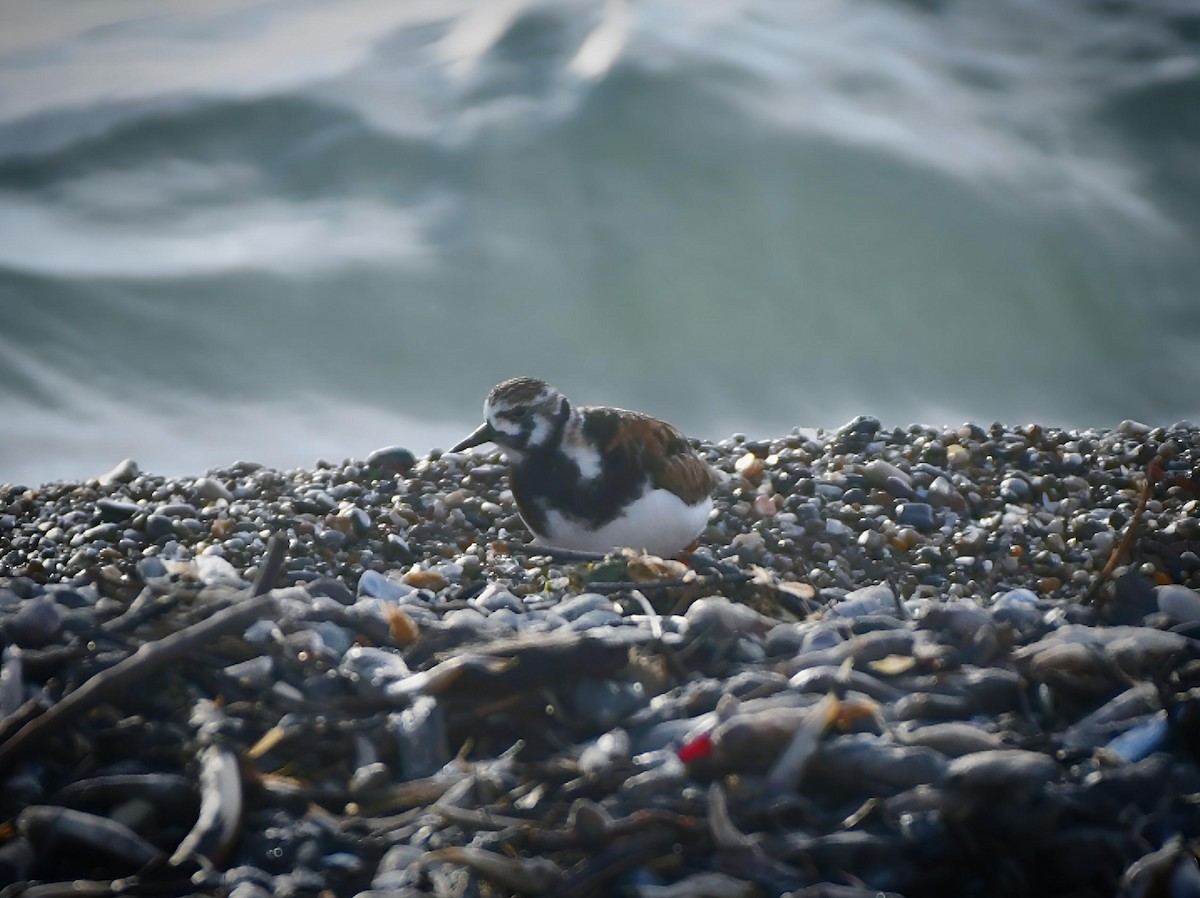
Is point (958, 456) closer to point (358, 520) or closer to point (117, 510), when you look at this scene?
point (358, 520)

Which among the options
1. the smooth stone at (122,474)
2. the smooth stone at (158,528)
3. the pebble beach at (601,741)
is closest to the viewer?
the pebble beach at (601,741)

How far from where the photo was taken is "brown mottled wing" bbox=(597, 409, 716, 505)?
407 cm

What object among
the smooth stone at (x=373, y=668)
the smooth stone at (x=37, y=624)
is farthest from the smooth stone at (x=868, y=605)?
the smooth stone at (x=37, y=624)

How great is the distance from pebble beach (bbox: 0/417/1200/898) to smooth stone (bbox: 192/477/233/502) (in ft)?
8.19

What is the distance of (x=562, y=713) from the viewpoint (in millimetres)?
2172

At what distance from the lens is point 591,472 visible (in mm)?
4004

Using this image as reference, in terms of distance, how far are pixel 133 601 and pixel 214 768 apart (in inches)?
33.5

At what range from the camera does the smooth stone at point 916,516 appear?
5133 millimetres

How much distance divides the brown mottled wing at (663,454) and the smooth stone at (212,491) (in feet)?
7.50

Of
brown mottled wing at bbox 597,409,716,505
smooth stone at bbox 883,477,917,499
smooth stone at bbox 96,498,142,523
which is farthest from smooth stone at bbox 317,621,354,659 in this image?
smooth stone at bbox 883,477,917,499

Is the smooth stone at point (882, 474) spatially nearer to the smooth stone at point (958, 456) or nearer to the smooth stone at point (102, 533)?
the smooth stone at point (958, 456)

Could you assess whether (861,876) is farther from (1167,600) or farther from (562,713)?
(1167,600)

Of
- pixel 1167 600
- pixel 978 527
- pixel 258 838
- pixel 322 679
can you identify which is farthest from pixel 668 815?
pixel 978 527

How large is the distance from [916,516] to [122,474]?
13.4ft
